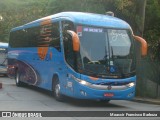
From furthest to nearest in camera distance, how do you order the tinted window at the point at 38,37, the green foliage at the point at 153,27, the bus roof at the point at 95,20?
the green foliage at the point at 153,27
the tinted window at the point at 38,37
the bus roof at the point at 95,20

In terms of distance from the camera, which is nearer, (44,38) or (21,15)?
(44,38)

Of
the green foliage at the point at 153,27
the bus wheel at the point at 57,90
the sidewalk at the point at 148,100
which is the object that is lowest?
the sidewalk at the point at 148,100

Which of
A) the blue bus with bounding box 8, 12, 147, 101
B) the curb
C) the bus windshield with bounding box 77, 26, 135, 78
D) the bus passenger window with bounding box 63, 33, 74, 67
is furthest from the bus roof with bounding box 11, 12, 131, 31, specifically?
the curb

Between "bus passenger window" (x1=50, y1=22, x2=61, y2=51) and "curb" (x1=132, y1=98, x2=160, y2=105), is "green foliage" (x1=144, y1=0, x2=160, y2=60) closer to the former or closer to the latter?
"curb" (x1=132, y1=98, x2=160, y2=105)

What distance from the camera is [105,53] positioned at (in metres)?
16.6

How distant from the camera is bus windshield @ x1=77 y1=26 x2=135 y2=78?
16.4 m

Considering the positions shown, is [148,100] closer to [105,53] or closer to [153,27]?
[105,53]

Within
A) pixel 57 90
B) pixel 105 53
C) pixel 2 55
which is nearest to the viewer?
pixel 105 53

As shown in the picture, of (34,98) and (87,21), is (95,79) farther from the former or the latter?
(34,98)

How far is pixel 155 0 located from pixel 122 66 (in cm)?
1241

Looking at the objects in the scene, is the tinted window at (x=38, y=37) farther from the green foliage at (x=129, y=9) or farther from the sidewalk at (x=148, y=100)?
the sidewalk at (x=148, y=100)

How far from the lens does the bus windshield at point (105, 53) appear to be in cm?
1636

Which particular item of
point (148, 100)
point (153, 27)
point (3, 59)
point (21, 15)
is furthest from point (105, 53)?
point (21, 15)

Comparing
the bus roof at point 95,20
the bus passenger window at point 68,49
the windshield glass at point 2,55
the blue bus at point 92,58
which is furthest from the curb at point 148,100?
the windshield glass at point 2,55
